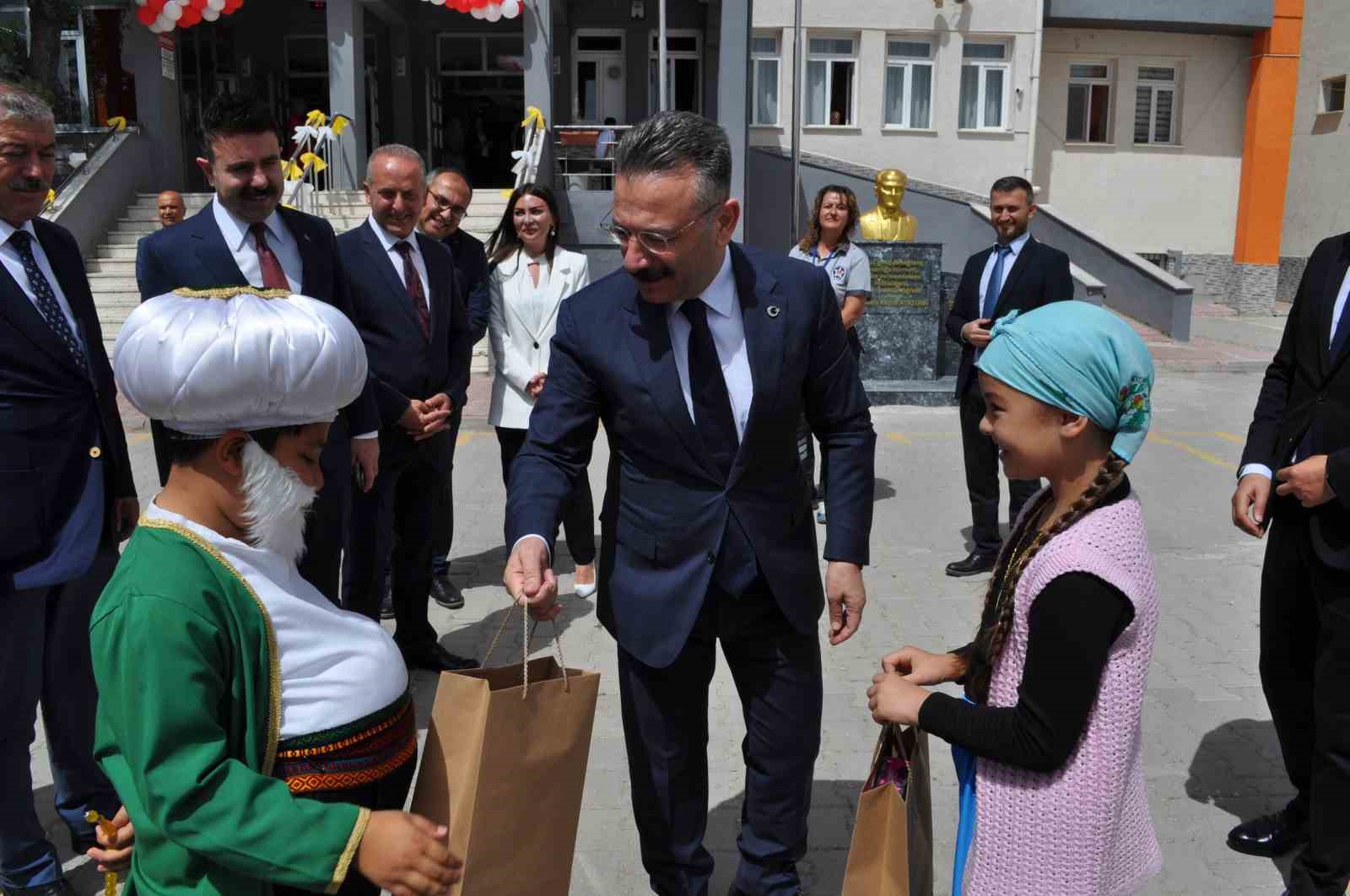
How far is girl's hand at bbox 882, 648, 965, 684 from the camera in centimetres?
226

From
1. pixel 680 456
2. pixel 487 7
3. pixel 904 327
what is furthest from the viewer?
pixel 487 7


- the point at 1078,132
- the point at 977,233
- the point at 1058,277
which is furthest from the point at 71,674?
the point at 1078,132

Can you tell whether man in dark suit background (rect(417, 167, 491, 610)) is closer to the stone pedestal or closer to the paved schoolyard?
the paved schoolyard

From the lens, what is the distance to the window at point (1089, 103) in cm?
2394

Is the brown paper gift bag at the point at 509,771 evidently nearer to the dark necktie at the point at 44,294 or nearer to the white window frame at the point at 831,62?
the dark necktie at the point at 44,294

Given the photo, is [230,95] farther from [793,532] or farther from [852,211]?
[852,211]

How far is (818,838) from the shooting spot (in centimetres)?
349

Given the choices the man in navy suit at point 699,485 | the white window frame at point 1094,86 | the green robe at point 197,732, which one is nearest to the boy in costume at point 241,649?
the green robe at point 197,732

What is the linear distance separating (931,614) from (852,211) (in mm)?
2737

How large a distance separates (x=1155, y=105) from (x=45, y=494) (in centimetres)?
2540

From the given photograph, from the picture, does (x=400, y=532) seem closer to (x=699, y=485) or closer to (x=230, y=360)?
(x=699, y=485)

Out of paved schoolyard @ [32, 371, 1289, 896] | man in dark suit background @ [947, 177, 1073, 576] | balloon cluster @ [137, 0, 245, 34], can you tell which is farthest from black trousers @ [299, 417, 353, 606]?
balloon cluster @ [137, 0, 245, 34]

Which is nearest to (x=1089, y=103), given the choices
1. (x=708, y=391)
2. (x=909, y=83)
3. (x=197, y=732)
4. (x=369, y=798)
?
(x=909, y=83)

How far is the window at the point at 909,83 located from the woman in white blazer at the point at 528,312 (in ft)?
62.2
